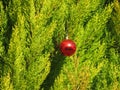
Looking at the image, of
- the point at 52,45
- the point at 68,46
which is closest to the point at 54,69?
the point at 52,45

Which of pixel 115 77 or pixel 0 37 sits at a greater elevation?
pixel 0 37

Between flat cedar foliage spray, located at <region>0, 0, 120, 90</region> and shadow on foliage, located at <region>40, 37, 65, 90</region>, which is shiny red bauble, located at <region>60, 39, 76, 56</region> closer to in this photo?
flat cedar foliage spray, located at <region>0, 0, 120, 90</region>

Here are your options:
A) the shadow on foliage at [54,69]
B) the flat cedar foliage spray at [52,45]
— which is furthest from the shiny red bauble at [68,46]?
the shadow on foliage at [54,69]

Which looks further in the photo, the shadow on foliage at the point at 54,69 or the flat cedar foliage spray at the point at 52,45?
the shadow on foliage at the point at 54,69

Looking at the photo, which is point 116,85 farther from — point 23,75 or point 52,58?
point 23,75

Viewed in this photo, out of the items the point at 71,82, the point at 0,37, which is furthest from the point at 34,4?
the point at 71,82

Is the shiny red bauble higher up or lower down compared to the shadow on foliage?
higher up

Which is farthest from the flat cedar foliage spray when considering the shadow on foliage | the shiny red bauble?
the shiny red bauble

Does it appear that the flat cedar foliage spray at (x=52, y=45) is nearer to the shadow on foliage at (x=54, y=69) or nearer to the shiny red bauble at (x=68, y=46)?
the shadow on foliage at (x=54, y=69)
